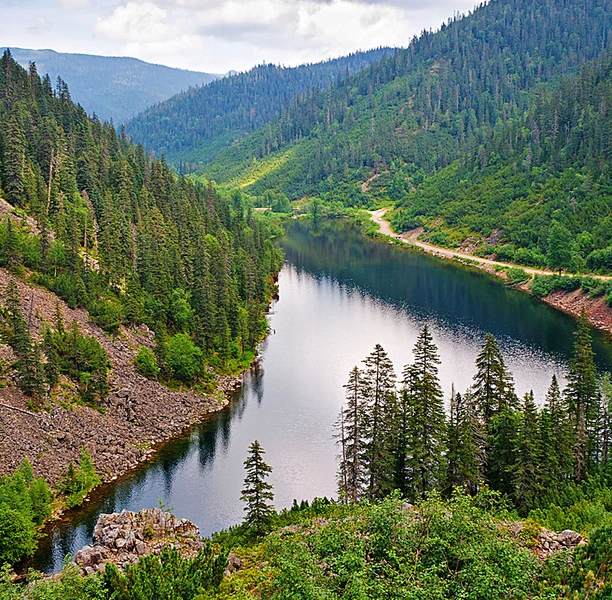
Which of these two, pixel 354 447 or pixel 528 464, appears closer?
pixel 528 464

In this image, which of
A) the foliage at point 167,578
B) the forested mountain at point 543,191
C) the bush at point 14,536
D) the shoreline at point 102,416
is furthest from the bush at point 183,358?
the forested mountain at point 543,191

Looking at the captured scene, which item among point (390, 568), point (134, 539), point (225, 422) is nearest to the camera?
point (390, 568)

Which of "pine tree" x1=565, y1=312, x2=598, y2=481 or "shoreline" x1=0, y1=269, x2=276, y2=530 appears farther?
"shoreline" x1=0, y1=269, x2=276, y2=530

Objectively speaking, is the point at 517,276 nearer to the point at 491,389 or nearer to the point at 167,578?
the point at 491,389

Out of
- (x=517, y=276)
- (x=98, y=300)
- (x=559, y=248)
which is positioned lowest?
(x=517, y=276)

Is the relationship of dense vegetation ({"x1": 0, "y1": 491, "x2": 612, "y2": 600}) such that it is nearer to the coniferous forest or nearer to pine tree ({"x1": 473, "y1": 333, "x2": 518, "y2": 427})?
the coniferous forest

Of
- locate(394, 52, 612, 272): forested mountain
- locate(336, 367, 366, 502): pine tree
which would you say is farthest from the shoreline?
locate(394, 52, 612, 272): forested mountain

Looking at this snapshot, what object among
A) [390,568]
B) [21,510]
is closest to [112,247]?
[21,510]
